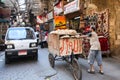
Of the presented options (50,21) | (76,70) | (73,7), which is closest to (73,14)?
(73,7)

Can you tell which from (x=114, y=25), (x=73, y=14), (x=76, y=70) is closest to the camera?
(x=76, y=70)

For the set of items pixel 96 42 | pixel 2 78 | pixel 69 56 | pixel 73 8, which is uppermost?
pixel 73 8

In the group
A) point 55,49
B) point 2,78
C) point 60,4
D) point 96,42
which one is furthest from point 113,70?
point 60,4

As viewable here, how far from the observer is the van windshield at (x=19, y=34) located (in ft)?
42.8

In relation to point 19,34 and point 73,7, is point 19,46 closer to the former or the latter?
point 19,34

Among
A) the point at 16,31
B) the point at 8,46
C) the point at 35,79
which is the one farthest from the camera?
the point at 16,31

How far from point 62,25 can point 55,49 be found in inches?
361

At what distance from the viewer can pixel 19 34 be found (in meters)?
13.4

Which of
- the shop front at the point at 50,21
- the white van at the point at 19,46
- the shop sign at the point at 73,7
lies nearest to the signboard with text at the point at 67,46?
the white van at the point at 19,46

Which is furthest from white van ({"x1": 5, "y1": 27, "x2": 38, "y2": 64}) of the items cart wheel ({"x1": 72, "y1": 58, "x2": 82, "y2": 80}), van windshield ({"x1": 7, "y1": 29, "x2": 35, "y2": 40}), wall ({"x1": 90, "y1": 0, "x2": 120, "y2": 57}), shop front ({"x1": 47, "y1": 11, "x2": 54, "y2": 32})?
shop front ({"x1": 47, "y1": 11, "x2": 54, "y2": 32})

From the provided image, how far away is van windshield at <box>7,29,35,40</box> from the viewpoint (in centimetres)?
1306

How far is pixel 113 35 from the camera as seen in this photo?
1293cm

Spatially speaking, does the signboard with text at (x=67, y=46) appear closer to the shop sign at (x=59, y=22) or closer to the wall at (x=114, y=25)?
the wall at (x=114, y=25)

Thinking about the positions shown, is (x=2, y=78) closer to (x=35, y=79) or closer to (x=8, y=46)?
(x=35, y=79)
